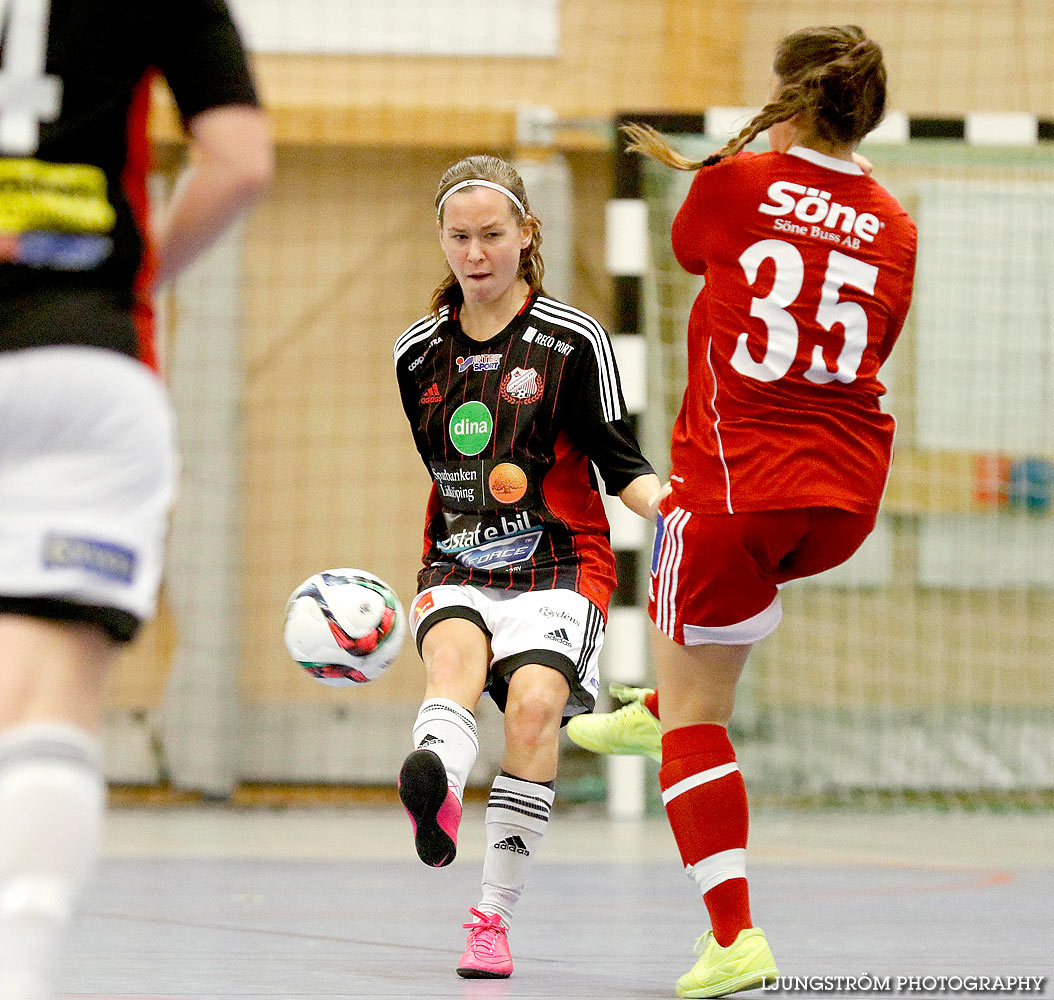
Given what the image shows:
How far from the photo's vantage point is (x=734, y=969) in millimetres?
2852

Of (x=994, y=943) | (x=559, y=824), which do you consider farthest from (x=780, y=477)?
(x=559, y=824)

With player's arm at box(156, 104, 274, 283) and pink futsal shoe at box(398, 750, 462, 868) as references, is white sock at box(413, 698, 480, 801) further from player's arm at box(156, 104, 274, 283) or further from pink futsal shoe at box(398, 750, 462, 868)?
player's arm at box(156, 104, 274, 283)

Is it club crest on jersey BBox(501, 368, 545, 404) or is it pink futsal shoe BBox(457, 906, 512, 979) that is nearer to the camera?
pink futsal shoe BBox(457, 906, 512, 979)

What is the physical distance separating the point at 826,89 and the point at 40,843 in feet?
6.40

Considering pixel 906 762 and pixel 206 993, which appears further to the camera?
pixel 906 762

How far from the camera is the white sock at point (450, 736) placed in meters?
3.14

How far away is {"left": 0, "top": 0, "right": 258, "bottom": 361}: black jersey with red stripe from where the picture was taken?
5.32 ft

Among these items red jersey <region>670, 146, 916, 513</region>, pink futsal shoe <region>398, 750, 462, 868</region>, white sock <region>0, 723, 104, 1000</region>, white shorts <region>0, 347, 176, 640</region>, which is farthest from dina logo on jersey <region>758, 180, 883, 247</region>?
white sock <region>0, 723, 104, 1000</region>

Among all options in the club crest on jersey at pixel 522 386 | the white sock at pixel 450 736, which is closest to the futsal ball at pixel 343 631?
the white sock at pixel 450 736

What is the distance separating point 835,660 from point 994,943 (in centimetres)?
401

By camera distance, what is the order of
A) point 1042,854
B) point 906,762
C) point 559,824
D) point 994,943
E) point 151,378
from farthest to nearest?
1. point 906,762
2. point 559,824
3. point 1042,854
4. point 994,943
5. point 151,378

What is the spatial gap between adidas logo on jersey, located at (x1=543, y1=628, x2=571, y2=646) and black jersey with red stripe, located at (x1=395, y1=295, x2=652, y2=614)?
12 centimetres

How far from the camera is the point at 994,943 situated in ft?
11.7

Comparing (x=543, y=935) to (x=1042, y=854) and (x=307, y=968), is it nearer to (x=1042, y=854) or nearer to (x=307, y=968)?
(x=307, y=968)
